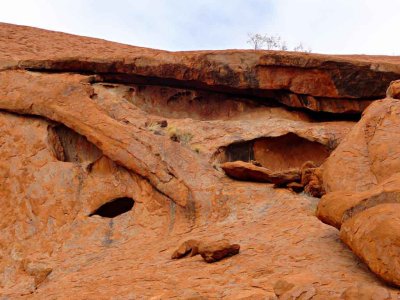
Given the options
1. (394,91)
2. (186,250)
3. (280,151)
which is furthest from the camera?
(280,151)

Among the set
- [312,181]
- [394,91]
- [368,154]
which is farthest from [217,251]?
[394,91]

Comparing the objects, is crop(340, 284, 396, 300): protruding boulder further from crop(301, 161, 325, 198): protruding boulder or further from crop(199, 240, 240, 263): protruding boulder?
crop(301, 161, 325, 198): protruding boulder

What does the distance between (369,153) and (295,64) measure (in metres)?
3.68

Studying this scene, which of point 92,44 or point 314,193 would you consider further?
point 92,44

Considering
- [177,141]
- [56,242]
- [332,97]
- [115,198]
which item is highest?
[332,97]

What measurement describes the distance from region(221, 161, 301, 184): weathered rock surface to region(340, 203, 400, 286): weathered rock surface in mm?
2932

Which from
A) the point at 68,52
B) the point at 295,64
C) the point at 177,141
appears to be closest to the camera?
the point at 177,141

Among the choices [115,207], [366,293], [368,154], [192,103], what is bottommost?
[115,207]

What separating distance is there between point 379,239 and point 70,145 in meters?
6.59

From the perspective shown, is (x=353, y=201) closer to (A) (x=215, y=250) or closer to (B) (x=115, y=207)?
(A) (x=215, y=250)

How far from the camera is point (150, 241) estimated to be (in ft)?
27.1

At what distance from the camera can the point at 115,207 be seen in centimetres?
973

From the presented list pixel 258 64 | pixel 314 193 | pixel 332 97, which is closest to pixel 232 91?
pixel 258 64

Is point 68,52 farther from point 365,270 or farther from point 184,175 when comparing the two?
point 365,270
